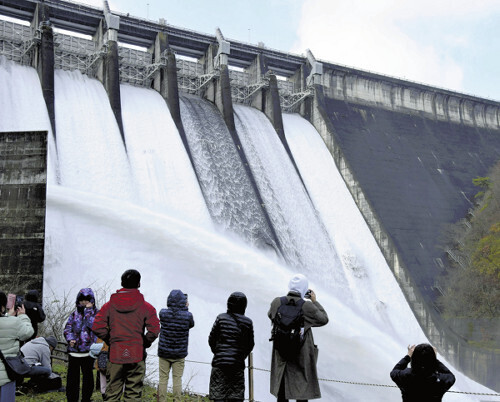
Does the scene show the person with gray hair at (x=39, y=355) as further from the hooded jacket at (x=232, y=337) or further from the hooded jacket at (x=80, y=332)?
the hooded jacket at (x=232, y=337)

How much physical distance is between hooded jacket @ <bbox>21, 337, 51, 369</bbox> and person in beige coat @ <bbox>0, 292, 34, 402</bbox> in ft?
5.93

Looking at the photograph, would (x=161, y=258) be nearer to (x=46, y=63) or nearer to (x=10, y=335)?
(x=10, y=335)

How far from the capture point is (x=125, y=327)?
4434mm

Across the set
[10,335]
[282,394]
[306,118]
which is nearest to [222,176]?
[306,118]

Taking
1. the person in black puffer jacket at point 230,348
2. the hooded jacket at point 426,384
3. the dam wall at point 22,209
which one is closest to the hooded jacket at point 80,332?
the person in black puffer jacket at point 230,348

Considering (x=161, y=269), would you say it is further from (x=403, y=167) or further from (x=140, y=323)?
(x=403, y=167)

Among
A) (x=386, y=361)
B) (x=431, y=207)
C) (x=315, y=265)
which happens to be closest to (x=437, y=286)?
(x=431, y=207)

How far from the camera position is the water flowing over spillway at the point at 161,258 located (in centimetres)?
1050

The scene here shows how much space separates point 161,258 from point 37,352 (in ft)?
16.8

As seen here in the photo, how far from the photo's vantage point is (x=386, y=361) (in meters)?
10.9

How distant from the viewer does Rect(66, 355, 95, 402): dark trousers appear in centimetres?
528

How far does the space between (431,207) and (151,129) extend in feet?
40.3

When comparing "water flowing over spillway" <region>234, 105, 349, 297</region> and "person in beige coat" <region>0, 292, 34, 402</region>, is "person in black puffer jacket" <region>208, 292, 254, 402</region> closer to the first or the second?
"person in beige coat" <region>0, 292, 34, 402</region>

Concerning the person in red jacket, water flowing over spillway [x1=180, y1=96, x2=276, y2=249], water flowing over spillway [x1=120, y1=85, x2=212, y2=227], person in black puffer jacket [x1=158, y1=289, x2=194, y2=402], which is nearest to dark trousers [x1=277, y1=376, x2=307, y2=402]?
the person in red jacket
